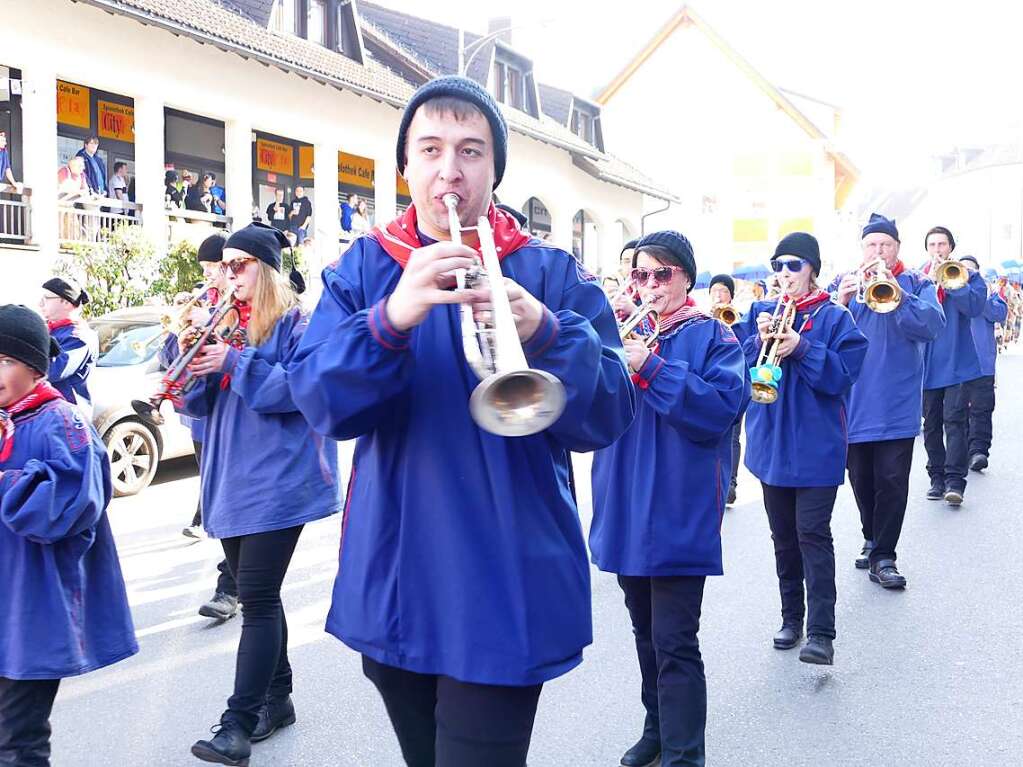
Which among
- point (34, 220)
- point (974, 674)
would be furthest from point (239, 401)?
point (34, 220)

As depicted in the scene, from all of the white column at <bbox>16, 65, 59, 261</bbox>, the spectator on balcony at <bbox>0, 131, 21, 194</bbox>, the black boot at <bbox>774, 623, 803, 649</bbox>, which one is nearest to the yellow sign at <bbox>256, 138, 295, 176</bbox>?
the white column at <bbox>16, 65, 59, 261</bbox>

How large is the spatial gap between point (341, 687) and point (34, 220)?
13101mm

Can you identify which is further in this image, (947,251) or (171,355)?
(947,251)

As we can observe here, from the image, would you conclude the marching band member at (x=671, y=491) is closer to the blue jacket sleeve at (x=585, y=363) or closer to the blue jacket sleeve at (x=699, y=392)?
the blue jacket sleeve at (x=699, y=392)

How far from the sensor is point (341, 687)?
517 cm

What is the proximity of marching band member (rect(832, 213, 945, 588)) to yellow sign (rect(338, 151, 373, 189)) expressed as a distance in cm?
1824

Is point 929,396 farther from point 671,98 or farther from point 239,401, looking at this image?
point 671,98

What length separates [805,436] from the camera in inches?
216

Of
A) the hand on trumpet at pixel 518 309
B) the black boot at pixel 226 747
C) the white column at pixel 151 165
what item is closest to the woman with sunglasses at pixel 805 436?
the black boot at pixel 226 747

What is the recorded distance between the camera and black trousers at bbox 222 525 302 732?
418cm

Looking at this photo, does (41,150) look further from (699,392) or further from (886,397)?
(699,392)

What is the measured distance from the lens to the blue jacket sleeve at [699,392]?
3967 millimetres

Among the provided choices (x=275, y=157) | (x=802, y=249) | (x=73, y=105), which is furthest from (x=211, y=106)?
(x=802, y=249)

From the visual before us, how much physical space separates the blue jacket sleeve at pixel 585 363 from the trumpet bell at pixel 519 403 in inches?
6.3
